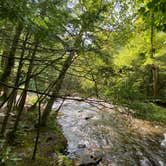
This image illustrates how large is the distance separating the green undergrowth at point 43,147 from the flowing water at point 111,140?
36 cm

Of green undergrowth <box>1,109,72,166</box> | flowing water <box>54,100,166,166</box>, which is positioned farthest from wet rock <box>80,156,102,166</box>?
green undergrowth <box>1,109,72,166</box>

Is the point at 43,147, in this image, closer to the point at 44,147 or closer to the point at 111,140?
the point at 44,147

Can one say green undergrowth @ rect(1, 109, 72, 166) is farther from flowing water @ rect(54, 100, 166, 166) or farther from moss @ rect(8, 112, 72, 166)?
flowing water @ rect(54, 100, 166, 166)

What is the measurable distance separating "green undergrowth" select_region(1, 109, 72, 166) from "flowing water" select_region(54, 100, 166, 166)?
36cm

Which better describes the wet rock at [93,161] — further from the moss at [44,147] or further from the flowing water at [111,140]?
the moss at [44,147]

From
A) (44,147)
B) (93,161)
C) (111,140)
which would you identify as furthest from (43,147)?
(111,140)

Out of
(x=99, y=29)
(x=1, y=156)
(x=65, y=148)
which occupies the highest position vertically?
(x=99, y=29)

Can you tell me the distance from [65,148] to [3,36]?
12.7 feet

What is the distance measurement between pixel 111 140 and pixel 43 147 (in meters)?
2.61

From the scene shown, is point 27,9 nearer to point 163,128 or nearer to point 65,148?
point 65,148

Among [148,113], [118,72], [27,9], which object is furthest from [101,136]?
[27,9]

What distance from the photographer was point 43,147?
233 inches

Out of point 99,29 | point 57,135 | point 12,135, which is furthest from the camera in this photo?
point 57,135

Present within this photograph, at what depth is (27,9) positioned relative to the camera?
8.86 feet
